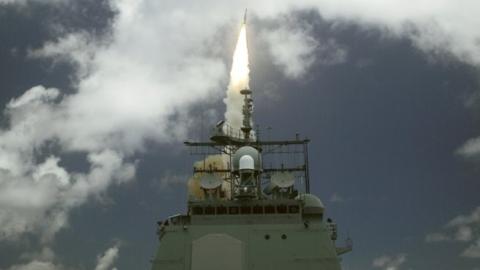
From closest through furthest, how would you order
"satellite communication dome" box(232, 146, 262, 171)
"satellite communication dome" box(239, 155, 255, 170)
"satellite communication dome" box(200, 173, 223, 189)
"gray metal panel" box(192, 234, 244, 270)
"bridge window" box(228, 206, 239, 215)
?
1. "gray metal panel" box(192, 234, 244, 270)
2. "bridge window" box(228, 206, 239, 215)
3. "satellite communication dome" box(200, 173, 223, 189)
4. "satellite communication dome" box(239, 155, 255, 170)
5. "satellite communication dome" box(232, 146, 262, 171)

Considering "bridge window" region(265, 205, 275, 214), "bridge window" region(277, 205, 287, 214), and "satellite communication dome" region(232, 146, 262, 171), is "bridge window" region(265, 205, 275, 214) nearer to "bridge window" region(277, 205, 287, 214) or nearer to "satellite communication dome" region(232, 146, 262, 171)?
"bridge window" region(277, 205, 287, 214)

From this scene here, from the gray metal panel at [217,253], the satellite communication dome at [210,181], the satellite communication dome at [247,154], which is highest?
the satellite communication dome at [247,154]

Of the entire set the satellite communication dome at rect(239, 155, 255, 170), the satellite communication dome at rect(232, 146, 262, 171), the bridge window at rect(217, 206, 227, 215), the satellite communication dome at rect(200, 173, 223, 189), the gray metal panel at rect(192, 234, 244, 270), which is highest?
the satellite communication dome at rect(232, 146, 262, 171)

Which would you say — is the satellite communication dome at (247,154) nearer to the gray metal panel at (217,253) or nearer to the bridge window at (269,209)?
the bridge window at (269,209)

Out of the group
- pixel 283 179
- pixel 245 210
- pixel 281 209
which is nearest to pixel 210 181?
pixel 245 210

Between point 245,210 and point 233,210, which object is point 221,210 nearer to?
point 233,210

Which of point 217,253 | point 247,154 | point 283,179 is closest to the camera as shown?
point 217,253

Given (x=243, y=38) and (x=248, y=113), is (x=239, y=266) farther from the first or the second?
(x=243, y=38)

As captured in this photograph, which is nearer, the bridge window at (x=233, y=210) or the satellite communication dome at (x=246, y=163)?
the bridge window at (x=233, y=210)

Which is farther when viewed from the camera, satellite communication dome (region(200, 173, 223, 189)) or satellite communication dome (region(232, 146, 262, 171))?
satellite communication dome (region(232, 146, 262, 171))

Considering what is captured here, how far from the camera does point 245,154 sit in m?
36.0

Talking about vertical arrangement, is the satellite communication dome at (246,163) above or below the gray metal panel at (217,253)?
above

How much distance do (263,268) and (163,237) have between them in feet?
18.2

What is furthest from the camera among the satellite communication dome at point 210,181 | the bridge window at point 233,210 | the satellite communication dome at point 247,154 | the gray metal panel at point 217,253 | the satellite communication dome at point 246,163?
the satellite communication dome at point 247,154
